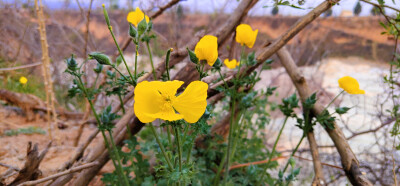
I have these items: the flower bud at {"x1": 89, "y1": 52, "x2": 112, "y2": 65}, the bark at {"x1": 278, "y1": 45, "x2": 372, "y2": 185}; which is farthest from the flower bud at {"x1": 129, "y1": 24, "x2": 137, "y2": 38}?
the bark at {"x1": 278, "y1": 45, "x2": 372, "y2": 185}

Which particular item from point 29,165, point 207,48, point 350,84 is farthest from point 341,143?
point 29,165

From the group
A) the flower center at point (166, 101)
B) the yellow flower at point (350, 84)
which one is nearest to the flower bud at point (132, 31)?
the flower center at point (166, 101)

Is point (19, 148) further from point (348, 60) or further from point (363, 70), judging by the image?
point (348, 60)

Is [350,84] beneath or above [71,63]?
beneath

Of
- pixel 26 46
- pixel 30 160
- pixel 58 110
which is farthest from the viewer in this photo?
pixel 26 46

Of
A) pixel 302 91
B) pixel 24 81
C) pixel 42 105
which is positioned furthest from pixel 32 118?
pixel 302 91

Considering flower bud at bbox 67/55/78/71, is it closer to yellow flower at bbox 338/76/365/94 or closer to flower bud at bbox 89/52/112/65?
flower bud at bbox 89/52/112/65

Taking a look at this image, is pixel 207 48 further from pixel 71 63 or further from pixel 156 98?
pixel 71 63
